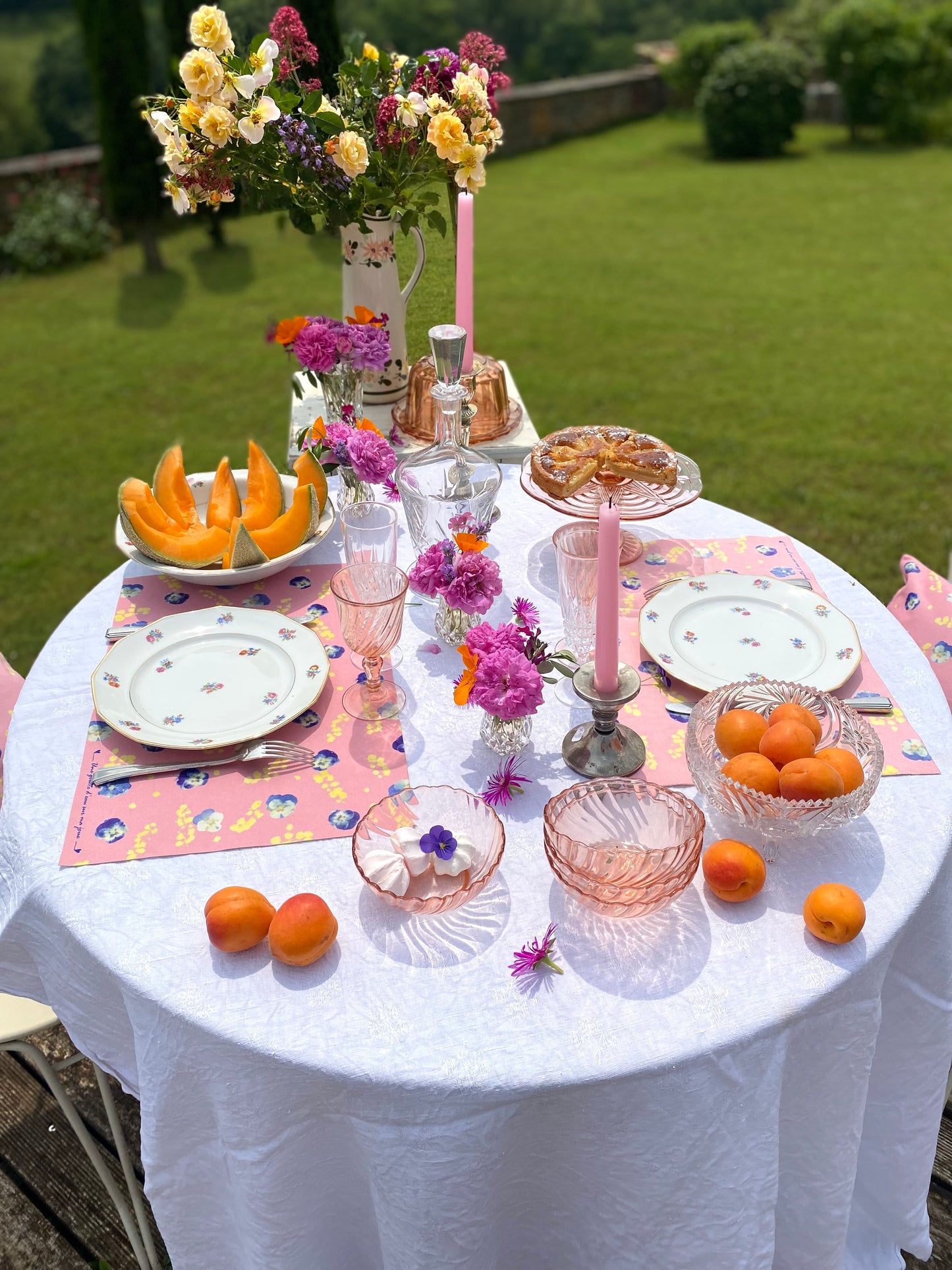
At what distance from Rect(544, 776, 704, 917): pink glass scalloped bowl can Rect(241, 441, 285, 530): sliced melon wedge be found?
0.91 meters

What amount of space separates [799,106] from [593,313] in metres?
5.29

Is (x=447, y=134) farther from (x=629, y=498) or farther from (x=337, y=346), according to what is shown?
(x=629, y=498)

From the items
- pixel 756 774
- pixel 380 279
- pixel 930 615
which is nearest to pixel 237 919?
pixel 756 774

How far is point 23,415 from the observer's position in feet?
19.4

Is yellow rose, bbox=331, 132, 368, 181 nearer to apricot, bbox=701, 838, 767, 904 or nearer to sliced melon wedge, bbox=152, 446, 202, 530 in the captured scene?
sliced melon wedge, bbox=152, 446, 202, 530

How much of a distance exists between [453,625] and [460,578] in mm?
224

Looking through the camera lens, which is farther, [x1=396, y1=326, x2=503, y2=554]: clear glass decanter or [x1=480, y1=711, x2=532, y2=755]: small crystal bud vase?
[x1=396, y1=326, x2=503, y2=554]: clear glass decanter

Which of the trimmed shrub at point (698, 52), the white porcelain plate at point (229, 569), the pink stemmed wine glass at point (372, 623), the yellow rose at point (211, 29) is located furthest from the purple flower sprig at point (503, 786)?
the trimmed shrub at point (698, 52)

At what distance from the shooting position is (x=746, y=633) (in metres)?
1.77

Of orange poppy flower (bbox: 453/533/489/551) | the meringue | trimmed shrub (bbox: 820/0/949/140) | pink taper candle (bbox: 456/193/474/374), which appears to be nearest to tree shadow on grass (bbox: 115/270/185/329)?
pink taper candle (bbox: 456/193/474/374)

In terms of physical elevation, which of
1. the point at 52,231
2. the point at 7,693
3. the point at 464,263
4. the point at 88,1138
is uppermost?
the point at 464,263

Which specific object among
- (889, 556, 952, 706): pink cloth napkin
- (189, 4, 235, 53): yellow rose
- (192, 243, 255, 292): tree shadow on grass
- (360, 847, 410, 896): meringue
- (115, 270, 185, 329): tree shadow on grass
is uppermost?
(189, 4, 235, 53): yellow rose

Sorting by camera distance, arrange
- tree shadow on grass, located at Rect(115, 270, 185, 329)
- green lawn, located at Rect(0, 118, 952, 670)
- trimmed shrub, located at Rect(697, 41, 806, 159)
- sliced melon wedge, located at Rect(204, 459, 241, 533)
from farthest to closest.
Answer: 1. trimmed shrub, located at Rect(697, 41, 806, 159)
2. tree shadow on grass, located at Rect(115, 270, 185, 329)
3. green lawn, located at Rect(0, 118, 952, 670)
4. sliced melon wedge, located at Rect(204, 459, 241, 533)

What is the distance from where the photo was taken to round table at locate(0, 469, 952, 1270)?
46.4 inches
